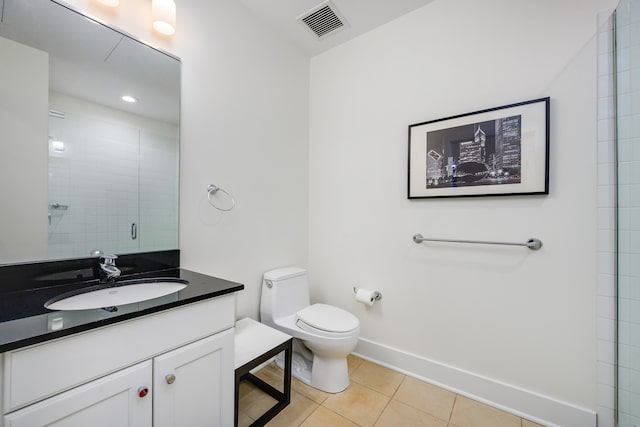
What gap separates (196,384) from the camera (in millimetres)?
1050

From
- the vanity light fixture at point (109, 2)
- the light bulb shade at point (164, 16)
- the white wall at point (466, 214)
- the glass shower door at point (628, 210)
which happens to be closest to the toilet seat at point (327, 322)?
the white wall at point (466, 214)

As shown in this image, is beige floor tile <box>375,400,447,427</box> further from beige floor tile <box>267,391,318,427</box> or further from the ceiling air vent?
the ceiling air vent

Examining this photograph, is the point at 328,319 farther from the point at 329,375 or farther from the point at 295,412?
the point at 295,412

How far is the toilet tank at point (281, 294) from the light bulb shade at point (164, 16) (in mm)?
1580

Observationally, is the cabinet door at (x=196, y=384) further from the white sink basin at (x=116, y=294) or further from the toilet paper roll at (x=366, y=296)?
the toilet paper roll at (x=366, y=296)

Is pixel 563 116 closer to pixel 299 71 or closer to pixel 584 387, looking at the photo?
pixel 584 387

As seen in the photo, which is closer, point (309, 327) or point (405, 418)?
point (405, 418)

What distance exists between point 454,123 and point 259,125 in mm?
1342

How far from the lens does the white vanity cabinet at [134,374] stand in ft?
2.27

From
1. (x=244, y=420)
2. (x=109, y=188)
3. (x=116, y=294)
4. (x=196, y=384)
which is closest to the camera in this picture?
(x=196, y=384)

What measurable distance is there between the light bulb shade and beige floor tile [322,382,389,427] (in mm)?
2287

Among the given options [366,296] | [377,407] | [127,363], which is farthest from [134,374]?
[366,296]

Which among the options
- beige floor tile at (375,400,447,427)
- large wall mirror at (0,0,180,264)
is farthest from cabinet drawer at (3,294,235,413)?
beige floor tile at (375,400,447,427)

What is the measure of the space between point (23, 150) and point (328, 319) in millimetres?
1708
